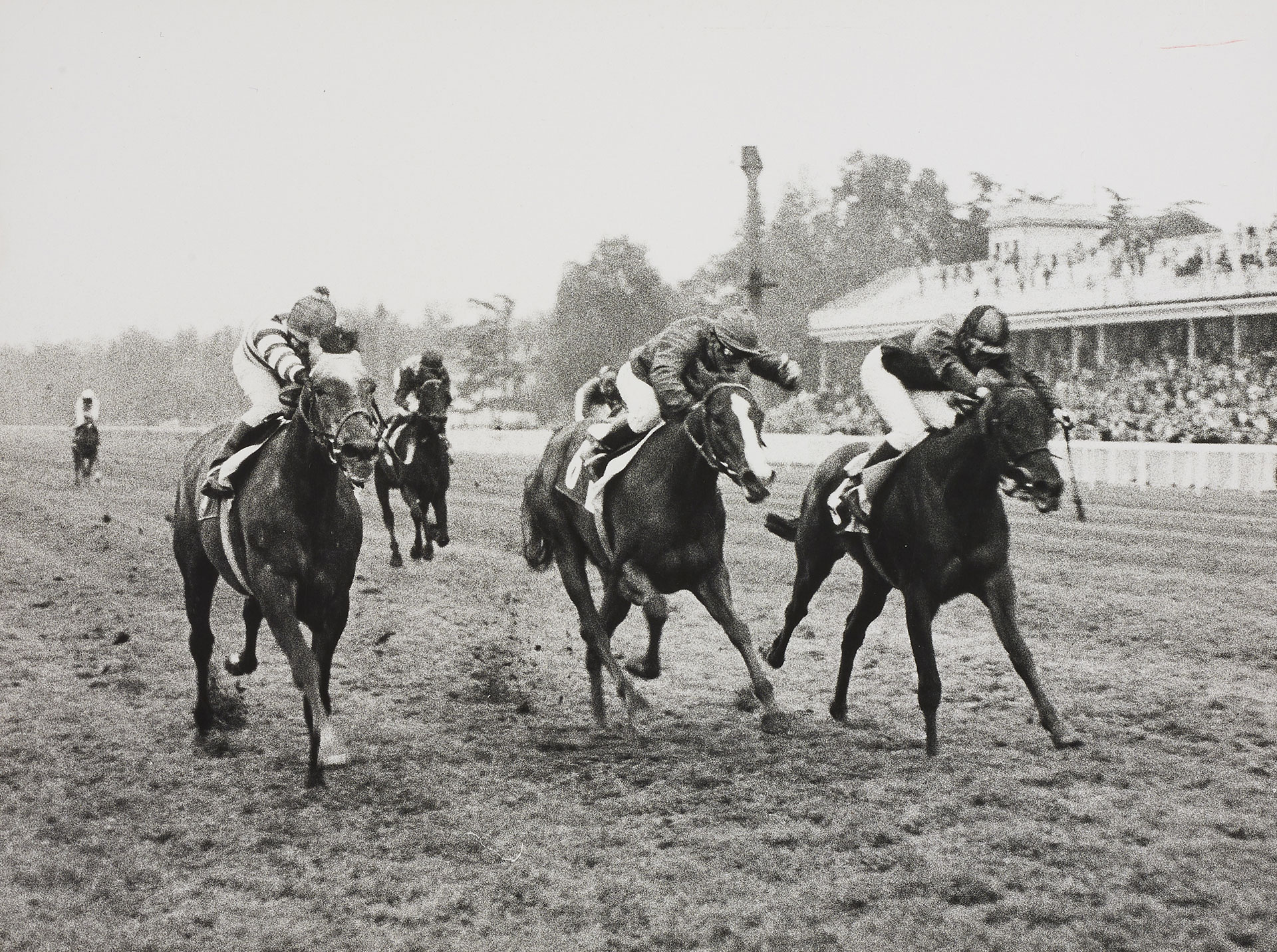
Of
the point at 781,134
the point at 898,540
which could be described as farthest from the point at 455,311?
the point at 898,540

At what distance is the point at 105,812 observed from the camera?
542 cm

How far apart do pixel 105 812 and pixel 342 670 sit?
302cm

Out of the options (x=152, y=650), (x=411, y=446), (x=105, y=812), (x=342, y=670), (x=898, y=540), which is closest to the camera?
(x=105, y=812)

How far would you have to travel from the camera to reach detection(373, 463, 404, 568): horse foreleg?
42.0 ft

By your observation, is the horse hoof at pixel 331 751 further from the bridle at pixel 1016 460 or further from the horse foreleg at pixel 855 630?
the bridle at pixel 1016 460

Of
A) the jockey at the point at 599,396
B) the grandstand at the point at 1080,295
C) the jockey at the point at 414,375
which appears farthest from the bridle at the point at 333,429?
the grandstand at the point at 1080,295

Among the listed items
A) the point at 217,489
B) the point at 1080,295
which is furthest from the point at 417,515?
the point at 1080,295

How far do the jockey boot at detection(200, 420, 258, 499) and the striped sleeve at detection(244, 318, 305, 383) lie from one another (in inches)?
13.2

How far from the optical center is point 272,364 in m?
6.00

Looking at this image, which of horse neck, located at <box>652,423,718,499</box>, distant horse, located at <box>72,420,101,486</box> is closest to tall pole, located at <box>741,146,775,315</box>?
horse neck, located at <box>652,423,718,499</box>

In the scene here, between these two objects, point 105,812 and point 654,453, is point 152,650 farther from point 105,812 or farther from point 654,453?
point 654,453

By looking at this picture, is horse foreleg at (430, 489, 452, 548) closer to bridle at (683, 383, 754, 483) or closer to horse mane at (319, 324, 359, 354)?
bridle at (683, 383, 754, 483)

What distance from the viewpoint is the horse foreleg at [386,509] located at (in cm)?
1280

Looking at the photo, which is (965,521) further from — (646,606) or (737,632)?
(646,606)
